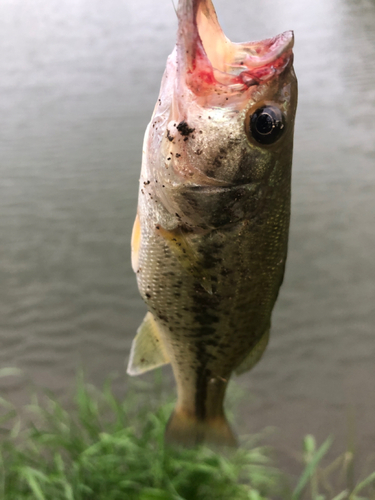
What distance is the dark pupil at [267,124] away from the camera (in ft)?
2.93

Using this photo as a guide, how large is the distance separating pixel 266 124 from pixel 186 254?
397 mm

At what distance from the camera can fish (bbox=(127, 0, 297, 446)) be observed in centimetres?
90

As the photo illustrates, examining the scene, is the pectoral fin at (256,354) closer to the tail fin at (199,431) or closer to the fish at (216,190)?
the fish at (216,190)

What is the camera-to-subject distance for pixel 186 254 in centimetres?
103

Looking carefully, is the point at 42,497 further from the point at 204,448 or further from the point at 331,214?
the point at 331,214

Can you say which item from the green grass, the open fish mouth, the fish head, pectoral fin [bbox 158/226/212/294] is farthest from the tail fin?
the open fish mouth

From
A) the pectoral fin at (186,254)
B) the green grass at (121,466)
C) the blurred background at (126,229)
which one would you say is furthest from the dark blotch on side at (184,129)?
the blurred background at (126,229)

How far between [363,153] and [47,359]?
12.7 feet

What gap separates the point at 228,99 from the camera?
90 centimetres

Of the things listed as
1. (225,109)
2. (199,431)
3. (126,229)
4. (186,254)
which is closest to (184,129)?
(225,109)

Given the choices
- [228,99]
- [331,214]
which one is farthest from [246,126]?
[331,214]

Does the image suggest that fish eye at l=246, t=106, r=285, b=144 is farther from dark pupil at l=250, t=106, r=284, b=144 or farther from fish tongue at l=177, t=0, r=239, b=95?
fish tongue at l=177, t=0, r=239, b=95

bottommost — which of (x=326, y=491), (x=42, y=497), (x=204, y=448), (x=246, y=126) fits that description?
(x=326, y=491)

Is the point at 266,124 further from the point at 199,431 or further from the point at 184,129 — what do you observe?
the point at 199,431
